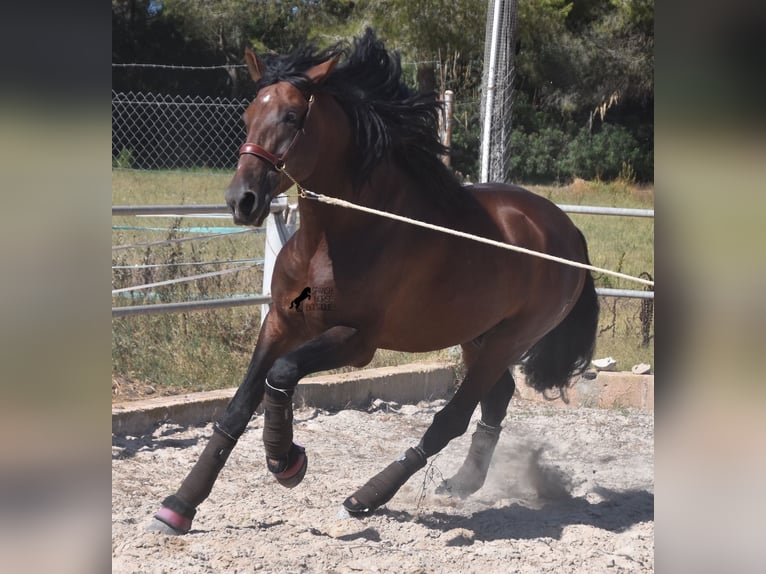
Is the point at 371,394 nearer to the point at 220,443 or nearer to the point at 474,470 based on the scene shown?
the point at 474,470

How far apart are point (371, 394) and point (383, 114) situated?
2768 millimetres

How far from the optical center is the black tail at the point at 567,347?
209 inches

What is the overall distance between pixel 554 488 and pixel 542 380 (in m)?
0.73

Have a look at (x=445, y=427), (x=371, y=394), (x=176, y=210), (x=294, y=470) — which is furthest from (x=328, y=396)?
(x=294, y=470)

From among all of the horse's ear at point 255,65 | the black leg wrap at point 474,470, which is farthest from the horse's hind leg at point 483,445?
the horse's ear at point 255,65

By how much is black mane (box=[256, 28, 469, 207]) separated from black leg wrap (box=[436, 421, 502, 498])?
4.26 ft

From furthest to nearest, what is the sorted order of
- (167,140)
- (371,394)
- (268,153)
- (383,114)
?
1. (167,140)
2. (371,394)
3. (383,114)
4. (268,153)

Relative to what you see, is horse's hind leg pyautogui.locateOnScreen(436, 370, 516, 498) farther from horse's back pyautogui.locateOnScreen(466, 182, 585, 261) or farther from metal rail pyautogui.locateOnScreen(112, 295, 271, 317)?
metal rail pyautogui.locateOnScreen(112, 295, 271, 317)

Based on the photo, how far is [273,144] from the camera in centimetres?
343

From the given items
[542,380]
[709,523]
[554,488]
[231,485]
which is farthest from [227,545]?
[709,523]

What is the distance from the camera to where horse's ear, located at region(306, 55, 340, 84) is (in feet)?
12.0

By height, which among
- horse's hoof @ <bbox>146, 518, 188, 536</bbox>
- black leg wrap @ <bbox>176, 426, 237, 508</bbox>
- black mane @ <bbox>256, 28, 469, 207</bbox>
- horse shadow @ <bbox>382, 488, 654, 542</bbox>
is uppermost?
black mane @ <bbox>256, 28, 469, 207</bbox>

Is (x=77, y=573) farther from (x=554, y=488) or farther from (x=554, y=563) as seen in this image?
(x=554, y=488)

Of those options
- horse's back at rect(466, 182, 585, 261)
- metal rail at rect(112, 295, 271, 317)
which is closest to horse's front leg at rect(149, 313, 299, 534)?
horse's back at rect(466, 182, 585, 261)
